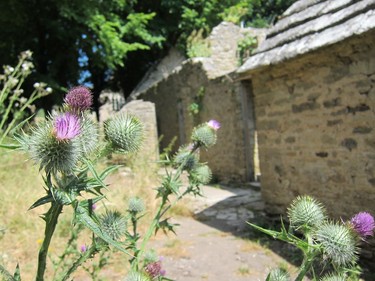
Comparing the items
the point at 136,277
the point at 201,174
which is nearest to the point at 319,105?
the point at 201,174

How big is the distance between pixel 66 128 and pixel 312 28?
436cm

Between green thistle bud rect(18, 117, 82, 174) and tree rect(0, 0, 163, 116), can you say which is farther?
tree rect(0, 0, 163, 116)

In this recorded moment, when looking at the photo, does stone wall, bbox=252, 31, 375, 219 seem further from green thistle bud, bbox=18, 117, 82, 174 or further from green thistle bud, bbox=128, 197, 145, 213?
green thistle bud, bbox=18, 117, 82, 174

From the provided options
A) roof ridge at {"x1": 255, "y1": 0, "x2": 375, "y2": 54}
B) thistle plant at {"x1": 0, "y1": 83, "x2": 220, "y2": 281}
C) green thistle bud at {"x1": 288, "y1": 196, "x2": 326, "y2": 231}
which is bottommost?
green thistle bud at {"x1": 288, "y1": 196, "x2": 326, "y2": 231}

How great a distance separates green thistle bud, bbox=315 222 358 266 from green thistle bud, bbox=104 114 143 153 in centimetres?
104

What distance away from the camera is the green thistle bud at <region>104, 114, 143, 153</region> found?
189 cm

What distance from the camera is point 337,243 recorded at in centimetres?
195

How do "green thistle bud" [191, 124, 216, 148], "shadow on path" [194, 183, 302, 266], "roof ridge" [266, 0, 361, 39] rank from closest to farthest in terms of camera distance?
"green thistle bud" [191, 124, 216, 148], "roof ridge" [266, 0, 361, 39], "shadow on path" [194, 183, 302, 266]

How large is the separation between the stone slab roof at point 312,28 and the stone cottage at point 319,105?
0.04 ft

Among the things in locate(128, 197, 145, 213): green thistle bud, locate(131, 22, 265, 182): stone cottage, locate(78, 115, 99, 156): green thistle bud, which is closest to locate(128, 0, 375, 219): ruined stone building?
locate(128, 197, 145, 213): green thistle bud

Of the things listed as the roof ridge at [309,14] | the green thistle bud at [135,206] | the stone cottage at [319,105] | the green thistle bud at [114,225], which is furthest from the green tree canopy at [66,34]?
the green thistle bud at [114,225]

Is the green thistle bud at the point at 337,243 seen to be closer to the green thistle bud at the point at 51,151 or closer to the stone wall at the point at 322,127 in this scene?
the green thistle bud at the point at 51,151

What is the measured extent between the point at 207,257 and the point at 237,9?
13.5 m

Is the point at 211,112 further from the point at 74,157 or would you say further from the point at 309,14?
the point at 74,157
